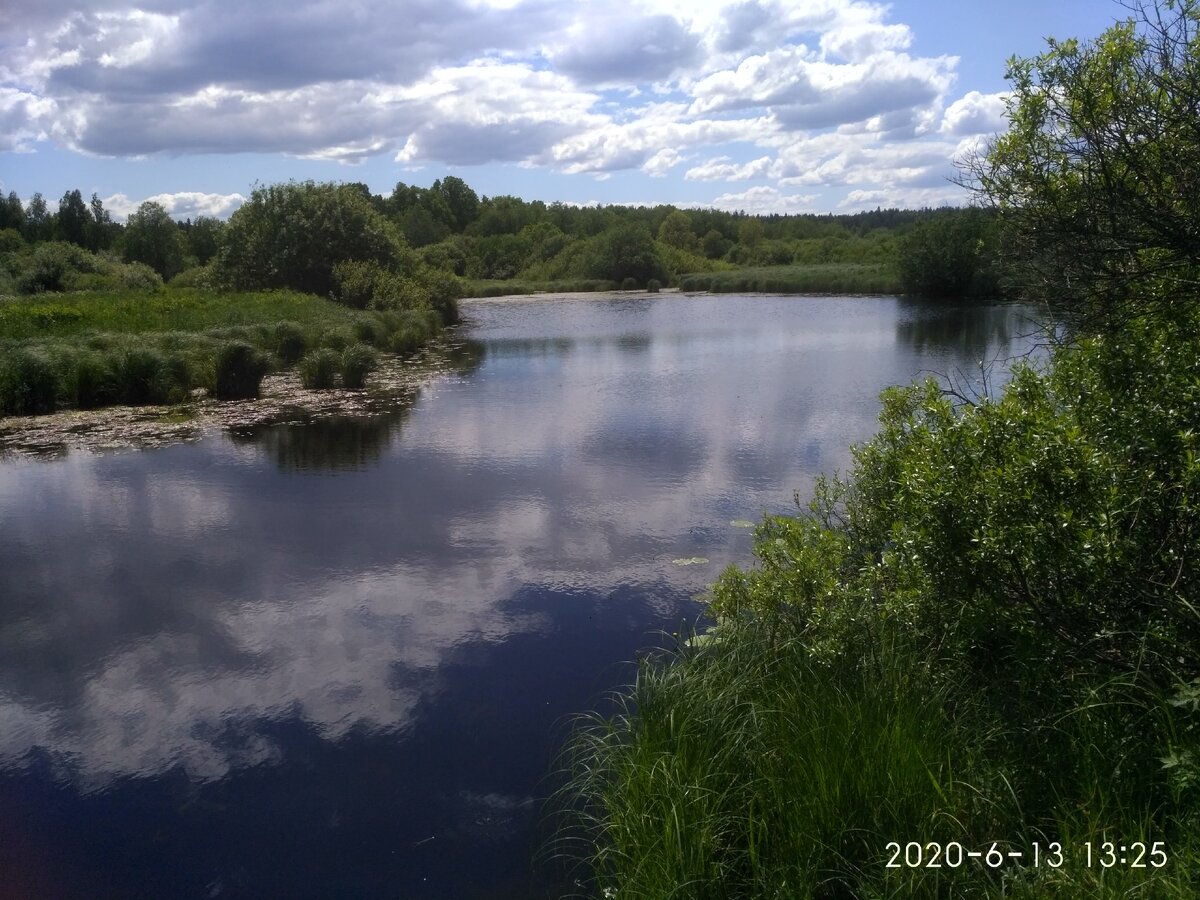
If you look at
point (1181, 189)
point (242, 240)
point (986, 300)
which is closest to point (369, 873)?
point (1181, 189)

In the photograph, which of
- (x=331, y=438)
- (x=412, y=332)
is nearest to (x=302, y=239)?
(x=412, y=332)

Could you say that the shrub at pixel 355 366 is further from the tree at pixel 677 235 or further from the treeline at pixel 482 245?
the tree at pixel 677 235

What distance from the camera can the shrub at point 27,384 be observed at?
1512cm

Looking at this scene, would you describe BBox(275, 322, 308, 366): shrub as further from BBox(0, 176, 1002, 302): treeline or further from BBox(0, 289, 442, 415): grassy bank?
BBox(0, 176, 1002, 302): treeline

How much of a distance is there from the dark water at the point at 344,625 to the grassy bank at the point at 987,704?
1109mm

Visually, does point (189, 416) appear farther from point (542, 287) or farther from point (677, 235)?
point (677, 235)

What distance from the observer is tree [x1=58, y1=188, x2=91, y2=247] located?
6388 centimetres

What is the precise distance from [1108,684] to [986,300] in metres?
37.2

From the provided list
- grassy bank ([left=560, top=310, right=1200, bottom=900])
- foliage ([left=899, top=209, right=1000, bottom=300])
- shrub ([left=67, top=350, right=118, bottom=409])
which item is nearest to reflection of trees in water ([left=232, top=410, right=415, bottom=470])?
shrub ([left=67, top=350, right=118, bottom=409])

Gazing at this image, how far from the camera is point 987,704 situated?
13.3 feet

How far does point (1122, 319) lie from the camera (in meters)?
4.51

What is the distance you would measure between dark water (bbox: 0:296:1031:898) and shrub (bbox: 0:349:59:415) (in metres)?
3.44

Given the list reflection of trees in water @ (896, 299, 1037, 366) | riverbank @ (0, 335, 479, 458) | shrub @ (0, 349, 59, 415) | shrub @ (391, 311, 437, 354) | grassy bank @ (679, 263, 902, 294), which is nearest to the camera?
riverbank @ (0, 335, 479, 458)

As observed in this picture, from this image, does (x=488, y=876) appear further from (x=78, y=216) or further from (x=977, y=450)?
(x=78, y=216)
